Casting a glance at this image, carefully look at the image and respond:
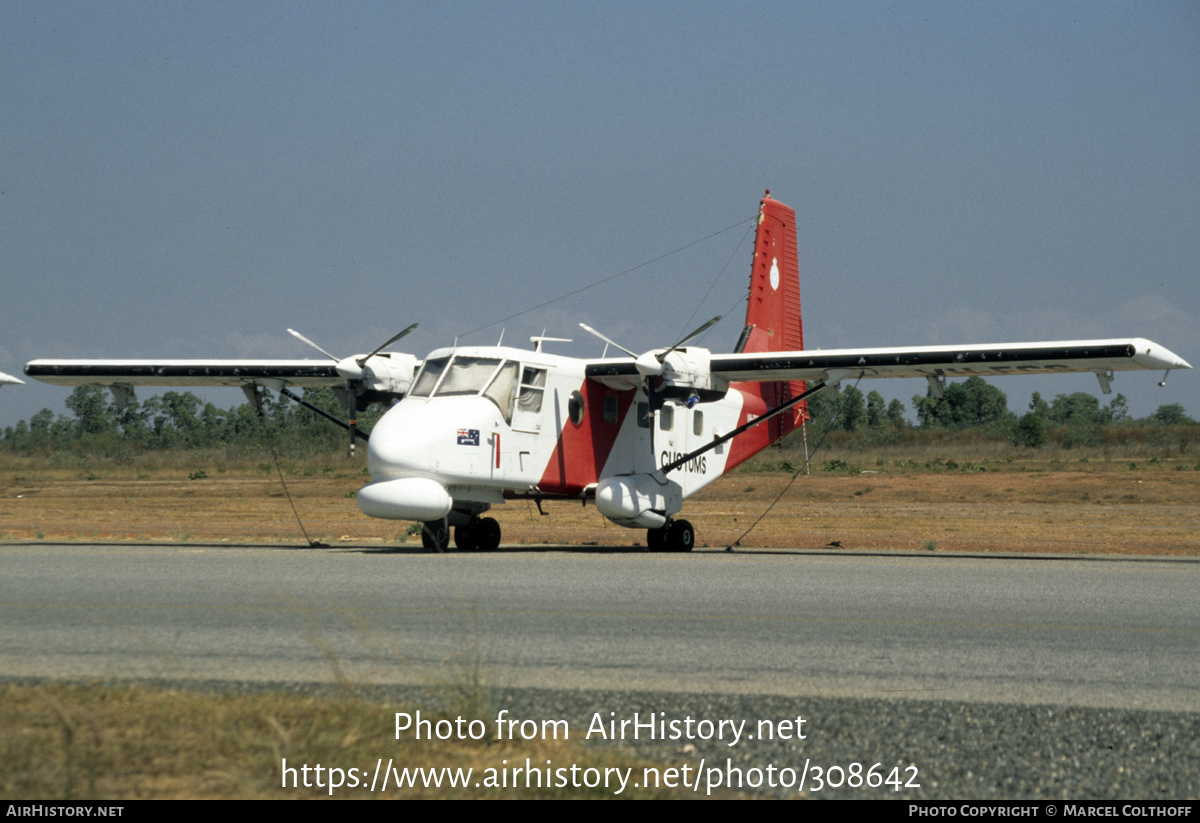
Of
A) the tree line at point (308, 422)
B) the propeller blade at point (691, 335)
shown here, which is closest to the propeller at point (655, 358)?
the propeller blade at point (691, 335)

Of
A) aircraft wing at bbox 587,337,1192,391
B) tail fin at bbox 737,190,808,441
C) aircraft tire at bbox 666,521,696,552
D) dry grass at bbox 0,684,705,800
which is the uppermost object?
tail fin at bbox 737,190,808,441

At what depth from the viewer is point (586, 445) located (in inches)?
810

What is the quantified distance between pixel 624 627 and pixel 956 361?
1171 centimetres

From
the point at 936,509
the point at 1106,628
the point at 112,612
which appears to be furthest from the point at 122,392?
the point at 936,509

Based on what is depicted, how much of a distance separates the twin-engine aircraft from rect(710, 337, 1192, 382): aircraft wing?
3cm

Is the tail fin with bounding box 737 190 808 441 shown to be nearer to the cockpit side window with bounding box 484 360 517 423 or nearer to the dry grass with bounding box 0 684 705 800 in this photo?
the cockpit side window with bounding box 484 360 517 423

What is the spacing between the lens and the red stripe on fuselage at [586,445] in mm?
19781

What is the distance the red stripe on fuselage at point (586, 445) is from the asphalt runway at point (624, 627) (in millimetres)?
4455

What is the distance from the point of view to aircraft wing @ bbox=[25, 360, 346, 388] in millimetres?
22469

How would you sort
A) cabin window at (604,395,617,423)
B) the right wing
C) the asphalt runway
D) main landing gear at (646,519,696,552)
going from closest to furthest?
the asphalt runway < cabin window at (604,395,617,423) < main landing gear at (646,519,696,552) < the right wing

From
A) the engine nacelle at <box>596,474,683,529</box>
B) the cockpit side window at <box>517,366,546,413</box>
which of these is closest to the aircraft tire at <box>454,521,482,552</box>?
the engine nacelle at <box>596,474,683,529</box>

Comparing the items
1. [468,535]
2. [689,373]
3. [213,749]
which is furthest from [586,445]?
[213,749]

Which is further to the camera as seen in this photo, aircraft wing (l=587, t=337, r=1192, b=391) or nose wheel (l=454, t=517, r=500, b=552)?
nose wheel (l=454, t=517, r=500, b=552)

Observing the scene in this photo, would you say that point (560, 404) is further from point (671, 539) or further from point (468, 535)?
point (671, 539)
